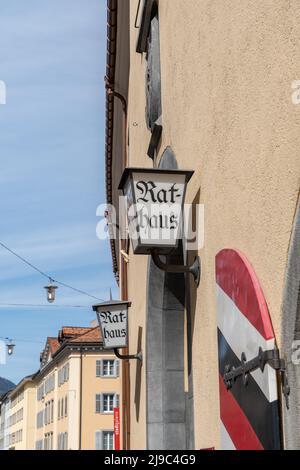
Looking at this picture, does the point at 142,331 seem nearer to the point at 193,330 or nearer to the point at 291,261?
the point at 193,330

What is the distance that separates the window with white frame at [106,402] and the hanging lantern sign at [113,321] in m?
36.8

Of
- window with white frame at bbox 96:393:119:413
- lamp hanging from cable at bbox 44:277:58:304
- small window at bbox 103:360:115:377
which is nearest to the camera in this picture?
lamp hanging from cable at bbox 44:277:58:304

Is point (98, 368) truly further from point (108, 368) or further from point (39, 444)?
point (39, 444)

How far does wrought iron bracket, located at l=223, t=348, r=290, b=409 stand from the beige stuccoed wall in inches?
4.6

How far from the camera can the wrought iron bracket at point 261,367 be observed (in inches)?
89.9

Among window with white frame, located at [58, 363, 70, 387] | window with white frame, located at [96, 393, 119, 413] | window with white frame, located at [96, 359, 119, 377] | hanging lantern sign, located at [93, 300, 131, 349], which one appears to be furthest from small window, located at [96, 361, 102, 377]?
hanging lantern sign, located at [93, 300, 131, 349]

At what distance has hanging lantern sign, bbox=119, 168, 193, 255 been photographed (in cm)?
414

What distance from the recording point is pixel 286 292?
89.7 inches

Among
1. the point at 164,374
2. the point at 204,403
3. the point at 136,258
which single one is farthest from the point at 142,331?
the point at 204,403

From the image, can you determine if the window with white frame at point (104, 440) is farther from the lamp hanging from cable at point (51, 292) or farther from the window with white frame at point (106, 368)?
the lamp hanging from cable at point (51, 292)

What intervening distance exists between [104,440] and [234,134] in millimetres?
41514

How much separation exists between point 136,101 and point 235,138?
214 inches

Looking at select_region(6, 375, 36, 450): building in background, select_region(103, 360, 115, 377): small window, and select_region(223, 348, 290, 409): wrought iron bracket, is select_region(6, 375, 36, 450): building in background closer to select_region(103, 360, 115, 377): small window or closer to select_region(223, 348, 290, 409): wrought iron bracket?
select_region(103, 360, 115, 377): small window

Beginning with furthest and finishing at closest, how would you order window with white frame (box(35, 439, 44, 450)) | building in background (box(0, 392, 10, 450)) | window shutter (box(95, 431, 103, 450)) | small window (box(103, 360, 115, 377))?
building in background (box(0, 392, 10, 450)) < window with white frame (box(35, 439, 44, 450)) < small window (box(103, 360, 115, 377)) < window shutter (box(95, 431, 103, 450))
